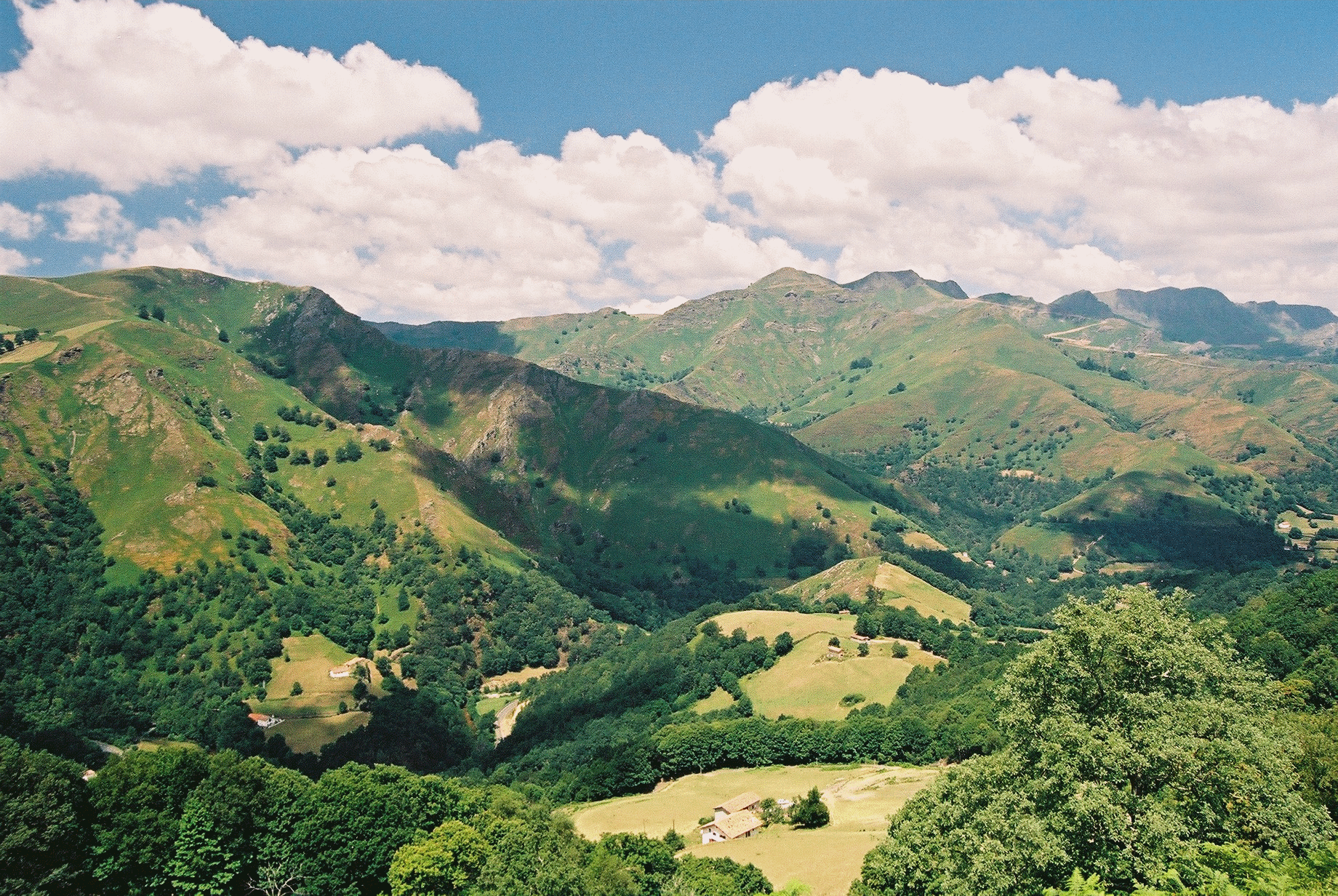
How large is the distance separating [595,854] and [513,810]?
14.9m

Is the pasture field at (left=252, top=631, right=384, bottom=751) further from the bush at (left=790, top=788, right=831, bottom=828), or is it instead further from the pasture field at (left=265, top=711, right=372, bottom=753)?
the bush at (left=790, top=788, right=831, bottom=828)

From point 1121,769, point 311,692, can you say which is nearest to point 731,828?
point 1121,769

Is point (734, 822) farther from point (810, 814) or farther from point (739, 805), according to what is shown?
point (810, 814)

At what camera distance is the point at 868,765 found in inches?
4377

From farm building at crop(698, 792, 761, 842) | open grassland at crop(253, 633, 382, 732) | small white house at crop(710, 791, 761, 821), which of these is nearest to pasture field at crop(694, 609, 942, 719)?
small white house at crop(710, 791, 761, 821)

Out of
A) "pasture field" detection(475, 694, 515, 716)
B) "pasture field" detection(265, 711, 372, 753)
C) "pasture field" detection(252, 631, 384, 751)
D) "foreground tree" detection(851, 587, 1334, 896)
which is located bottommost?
"pasture field" detection(475, 694, 515, 716)

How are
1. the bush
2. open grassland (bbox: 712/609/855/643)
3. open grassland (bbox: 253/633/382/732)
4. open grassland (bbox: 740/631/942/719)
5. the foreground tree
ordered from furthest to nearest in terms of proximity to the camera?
open grassland (bbox: 712/609/855/643) < open grassland (bbox: 253/633/382/732) < open grassland (bbox: 740/631/942/719) < the bush < the foreground tree

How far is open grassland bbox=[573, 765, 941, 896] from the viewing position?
229 feet

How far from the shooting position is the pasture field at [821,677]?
144250 mm

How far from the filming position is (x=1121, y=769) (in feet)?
118

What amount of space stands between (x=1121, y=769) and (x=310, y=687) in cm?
16560

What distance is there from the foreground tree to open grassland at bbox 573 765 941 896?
2802cm

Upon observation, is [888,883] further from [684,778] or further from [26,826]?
[684,778]

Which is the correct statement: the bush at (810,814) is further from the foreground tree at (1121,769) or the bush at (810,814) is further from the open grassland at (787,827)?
the foreground tree at (1121,769)
